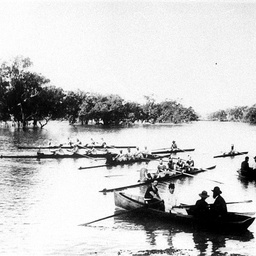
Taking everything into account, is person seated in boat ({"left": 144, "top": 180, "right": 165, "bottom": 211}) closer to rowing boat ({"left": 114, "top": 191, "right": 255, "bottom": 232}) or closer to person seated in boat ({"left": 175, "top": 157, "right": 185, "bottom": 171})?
rowing boat ({"left": 114, "top": 191, "right": 255, "bottom": 232})

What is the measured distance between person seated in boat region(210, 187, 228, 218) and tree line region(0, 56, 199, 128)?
1433 cm

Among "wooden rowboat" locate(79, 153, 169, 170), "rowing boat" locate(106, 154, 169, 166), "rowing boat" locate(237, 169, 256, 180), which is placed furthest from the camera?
"rowing boat" locate(106, 154, 169, 166)

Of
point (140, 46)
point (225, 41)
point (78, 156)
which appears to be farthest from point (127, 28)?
point (78, 156)

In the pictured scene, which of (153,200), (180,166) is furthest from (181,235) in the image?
(180,166)

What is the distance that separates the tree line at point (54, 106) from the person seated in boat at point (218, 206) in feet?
47.0

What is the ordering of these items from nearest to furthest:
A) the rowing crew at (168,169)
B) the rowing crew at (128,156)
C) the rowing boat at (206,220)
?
the rowing boat at (206,220), the rowing crew at (168,169), the rowing crew at (128,156)

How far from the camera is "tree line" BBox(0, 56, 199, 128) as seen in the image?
2488cm

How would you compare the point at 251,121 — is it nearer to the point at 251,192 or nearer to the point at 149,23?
the point at 251,192

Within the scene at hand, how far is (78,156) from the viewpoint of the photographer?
19391mm

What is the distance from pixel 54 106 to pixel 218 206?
2804 centimetres

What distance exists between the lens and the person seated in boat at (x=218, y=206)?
7.96 metres

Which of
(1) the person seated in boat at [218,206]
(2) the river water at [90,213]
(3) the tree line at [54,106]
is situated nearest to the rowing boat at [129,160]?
(2) the river water at [90,213]

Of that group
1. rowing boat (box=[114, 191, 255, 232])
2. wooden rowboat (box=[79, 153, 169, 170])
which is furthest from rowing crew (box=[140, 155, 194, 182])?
rowing boat (box=[114, 191, 255, 232])

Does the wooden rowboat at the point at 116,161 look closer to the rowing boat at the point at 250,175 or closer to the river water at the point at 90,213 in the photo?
the river water at the point at 90,213
